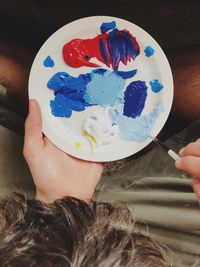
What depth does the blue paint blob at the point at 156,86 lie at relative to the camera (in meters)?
1.02

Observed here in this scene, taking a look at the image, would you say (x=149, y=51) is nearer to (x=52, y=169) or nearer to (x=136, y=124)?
(x=136, y=124)

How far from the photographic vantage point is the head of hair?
2.54 ft

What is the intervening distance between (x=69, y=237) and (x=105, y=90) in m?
0.36

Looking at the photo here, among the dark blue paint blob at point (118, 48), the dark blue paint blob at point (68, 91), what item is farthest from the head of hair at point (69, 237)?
the dark blue paint blob at point (118, 48)

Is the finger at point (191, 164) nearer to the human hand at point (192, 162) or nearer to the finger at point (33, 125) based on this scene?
the human hand at point (192, 162)

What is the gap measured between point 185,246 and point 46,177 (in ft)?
1.12

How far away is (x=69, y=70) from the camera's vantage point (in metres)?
1.04

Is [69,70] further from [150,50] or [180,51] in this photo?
[180,51]

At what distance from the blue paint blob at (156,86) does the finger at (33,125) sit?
254 mm

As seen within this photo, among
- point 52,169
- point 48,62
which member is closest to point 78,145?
point 52,169

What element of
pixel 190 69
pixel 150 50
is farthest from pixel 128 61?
pixel 190 69

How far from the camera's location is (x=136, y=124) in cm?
103

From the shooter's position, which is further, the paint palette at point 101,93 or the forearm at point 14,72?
the forearm at point 14,72

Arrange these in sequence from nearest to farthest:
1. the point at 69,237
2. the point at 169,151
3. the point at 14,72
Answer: the point at 69,237 → the point at 169,151 → the point at 14,72
